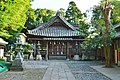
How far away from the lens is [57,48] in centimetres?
2880

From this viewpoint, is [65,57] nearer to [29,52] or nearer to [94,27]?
[29,52]

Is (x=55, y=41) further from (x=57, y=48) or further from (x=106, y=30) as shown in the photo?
(x=106, y=30)

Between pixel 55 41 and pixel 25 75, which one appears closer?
pixel 25 75

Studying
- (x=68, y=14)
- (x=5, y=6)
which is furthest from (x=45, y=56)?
(x=68, y=14)

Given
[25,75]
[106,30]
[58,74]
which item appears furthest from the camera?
[106,30]

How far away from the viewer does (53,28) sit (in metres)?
29.6

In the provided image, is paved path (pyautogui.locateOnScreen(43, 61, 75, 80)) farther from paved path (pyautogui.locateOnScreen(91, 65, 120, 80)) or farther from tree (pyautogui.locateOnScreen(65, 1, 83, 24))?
tree (pyautogui.locateOnScreen(65, 1, 83, 24))

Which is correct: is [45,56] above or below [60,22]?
below

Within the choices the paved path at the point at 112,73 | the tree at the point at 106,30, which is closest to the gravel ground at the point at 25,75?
the paved path at the point at 112,73

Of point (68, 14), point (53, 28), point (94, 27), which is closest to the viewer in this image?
point (94, 27)

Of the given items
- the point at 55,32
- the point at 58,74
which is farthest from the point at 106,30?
the point at 55,32

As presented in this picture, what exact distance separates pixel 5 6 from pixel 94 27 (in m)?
6.69

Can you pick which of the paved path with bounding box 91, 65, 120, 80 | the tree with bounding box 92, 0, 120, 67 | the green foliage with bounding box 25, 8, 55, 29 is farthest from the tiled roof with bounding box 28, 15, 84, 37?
the paved path with bounding box 91, 65, 120, 80

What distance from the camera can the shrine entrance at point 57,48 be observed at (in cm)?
2859
